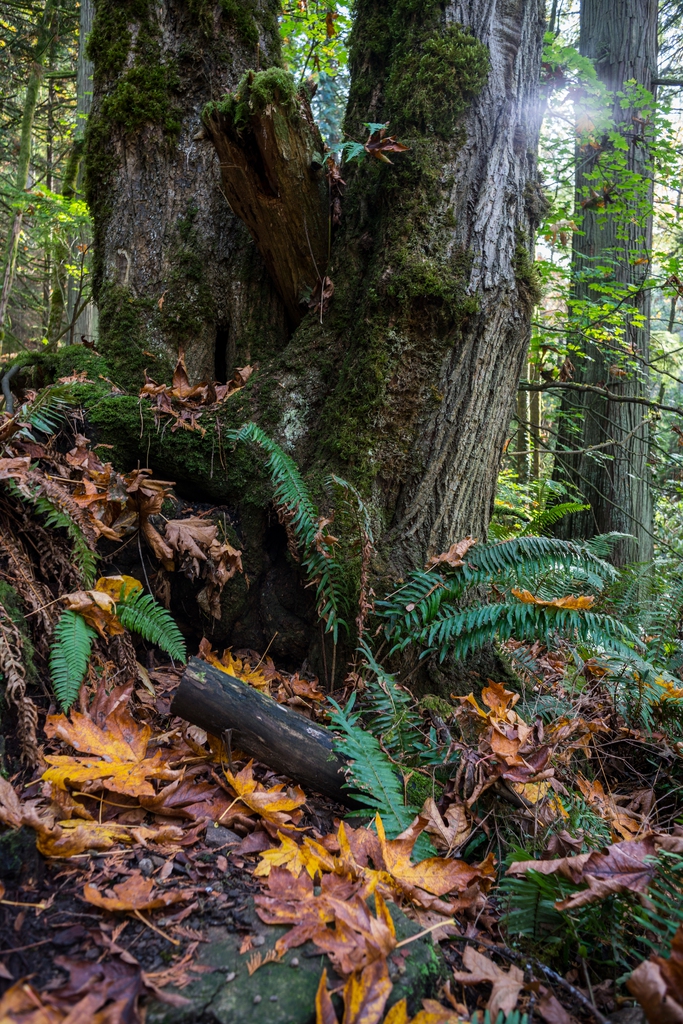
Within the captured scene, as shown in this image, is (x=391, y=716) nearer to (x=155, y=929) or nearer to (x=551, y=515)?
(x=155, y=929)

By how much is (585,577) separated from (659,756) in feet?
3.01

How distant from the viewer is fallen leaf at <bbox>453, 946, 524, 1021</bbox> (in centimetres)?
159

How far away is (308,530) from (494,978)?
1798mm

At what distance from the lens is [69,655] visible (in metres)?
1.98

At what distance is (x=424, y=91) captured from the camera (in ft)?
10.1

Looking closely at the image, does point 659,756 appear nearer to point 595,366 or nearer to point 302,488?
point 302,488

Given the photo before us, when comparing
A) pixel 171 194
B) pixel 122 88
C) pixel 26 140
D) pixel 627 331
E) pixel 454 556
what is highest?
pixel 26 140

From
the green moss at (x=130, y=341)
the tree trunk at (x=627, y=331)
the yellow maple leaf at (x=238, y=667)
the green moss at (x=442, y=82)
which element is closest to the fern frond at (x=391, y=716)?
the yellow maple leaf at (x=238, y=667)

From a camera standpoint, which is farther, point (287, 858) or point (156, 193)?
point (156, 193)

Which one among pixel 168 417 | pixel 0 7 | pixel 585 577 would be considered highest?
pixel 0 7

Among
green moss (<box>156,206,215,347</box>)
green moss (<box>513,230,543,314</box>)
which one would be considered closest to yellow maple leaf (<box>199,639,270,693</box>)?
green moss (<box>156,206,215,347</box>)

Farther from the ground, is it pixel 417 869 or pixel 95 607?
pixel 95 607

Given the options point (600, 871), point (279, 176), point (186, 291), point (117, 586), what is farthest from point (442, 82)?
point (600, 871)

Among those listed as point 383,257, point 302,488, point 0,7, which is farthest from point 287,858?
point 0,7
